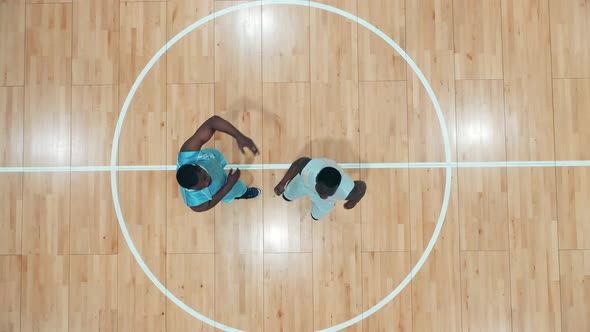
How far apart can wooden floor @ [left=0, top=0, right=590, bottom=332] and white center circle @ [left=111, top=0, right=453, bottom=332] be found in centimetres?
7

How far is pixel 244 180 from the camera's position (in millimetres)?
4988

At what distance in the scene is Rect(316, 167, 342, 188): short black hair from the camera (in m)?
3.50

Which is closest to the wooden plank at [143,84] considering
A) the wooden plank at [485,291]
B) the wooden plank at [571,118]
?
the wooden plank at [485,291]

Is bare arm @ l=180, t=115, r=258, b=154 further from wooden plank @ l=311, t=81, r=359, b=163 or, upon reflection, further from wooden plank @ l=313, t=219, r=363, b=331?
wooden plank @ l=313, t=219, r=363, b=331

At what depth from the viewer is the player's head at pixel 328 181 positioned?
138 inches

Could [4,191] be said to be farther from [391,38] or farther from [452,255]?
[452,255]

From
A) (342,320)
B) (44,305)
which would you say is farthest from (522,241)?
(44,305)

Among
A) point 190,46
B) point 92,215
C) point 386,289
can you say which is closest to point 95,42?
point 190,46

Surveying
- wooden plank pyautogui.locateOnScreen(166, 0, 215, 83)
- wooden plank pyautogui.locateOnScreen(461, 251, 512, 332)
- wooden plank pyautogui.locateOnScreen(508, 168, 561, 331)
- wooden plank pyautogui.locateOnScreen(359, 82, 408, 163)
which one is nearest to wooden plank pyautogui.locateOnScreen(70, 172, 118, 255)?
wooden plank pyautogui.locateOnScreen(166, 0, 215, 83)

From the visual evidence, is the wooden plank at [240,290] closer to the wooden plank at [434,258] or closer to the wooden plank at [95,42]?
the wooden plank at [434,258]

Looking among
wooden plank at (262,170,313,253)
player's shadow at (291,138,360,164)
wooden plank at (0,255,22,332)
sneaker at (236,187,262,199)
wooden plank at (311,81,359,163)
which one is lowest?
wooden plank at (0,255,22,332)

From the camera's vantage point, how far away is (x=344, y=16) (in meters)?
5.05

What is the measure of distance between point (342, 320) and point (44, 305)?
361cm

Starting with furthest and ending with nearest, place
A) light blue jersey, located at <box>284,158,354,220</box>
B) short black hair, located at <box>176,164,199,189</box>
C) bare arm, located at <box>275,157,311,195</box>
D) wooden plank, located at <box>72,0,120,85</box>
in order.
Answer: wooden plank, located at <box>72,0,120,85</box>, bare arm, located at <box>275,157,311,195</box>, light blue jersey, located at <box>284,158,354,220</box>, short black hair, located at <box>176,164,199,189</box>
